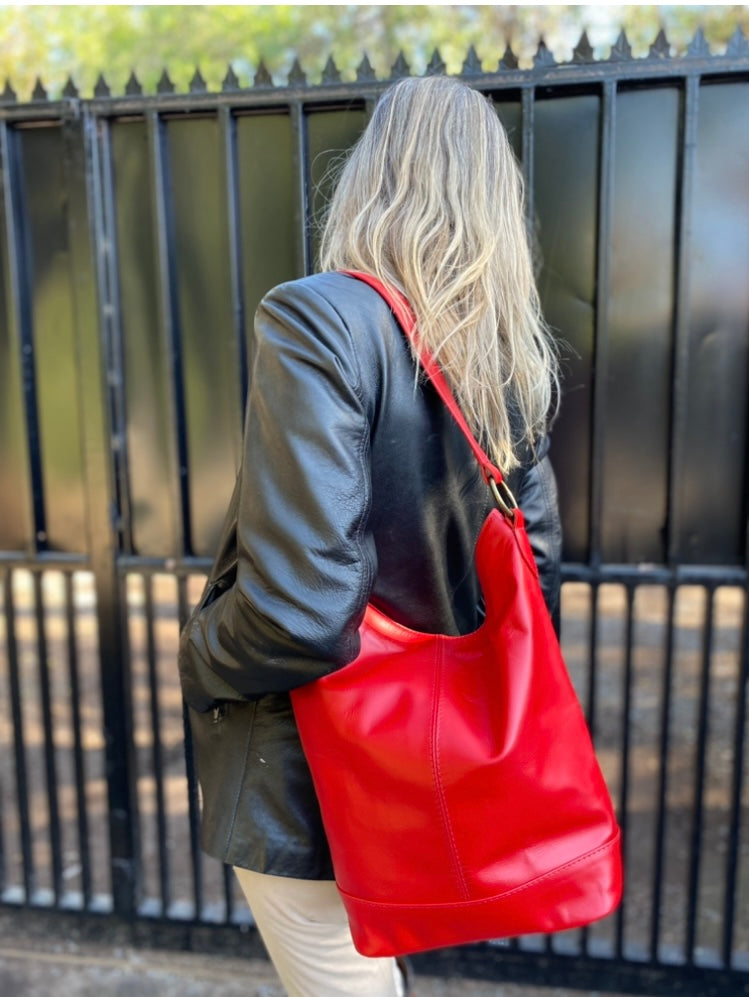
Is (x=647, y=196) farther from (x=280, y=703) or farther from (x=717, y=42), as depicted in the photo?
(x=717, y=42)

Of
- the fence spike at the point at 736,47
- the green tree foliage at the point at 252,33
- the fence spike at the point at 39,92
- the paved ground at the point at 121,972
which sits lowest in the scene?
the paved ground at the point at 121,972

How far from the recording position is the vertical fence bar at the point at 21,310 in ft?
8.71

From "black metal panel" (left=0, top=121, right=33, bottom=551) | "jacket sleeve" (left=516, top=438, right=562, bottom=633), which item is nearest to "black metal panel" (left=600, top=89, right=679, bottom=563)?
"jacket sleeve" (left=516, top=438, right=562, bottom=633)

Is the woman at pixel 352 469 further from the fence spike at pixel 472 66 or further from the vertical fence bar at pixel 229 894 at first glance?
the vertical fence bar at pixel 229 894

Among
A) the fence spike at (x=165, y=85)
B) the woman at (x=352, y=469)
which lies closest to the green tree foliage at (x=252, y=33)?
the fence spike at (x=165, y=85)

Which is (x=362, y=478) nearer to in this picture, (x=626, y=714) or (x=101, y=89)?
(x=626, y=714)

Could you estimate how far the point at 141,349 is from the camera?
270 centimetres

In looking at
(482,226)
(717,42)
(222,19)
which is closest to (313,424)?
(482,226)

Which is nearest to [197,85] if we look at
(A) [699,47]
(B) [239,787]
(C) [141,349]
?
(C) [141,349]

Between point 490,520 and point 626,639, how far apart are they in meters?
1.24

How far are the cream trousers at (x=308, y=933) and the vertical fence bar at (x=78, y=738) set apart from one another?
1.28m

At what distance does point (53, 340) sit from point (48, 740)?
4.10 ft

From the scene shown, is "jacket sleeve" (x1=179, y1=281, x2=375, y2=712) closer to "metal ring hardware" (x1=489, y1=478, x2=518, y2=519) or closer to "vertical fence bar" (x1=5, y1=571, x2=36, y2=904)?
"metal ring hardware" (x1=489, y1=478, x2=518, y2=519)

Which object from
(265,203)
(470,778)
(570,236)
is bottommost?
(470,778)
